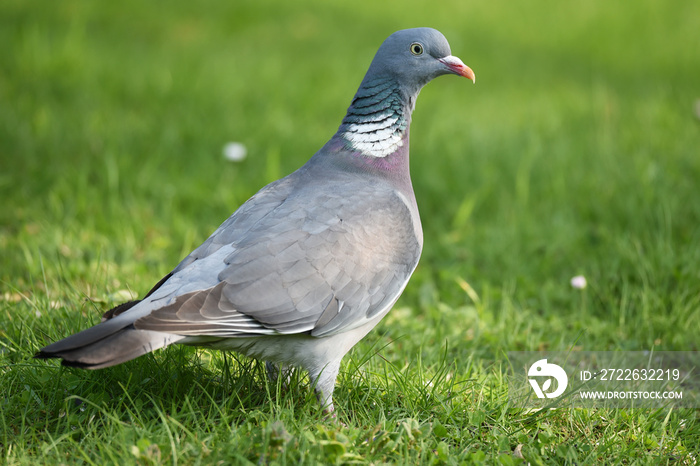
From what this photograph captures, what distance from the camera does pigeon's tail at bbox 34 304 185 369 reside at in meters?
2.37

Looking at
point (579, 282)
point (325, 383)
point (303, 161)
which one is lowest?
point (579, 282)

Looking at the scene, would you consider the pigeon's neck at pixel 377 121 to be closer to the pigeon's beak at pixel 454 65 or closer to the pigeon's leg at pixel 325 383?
the pigeon's beak at pixel 454 65

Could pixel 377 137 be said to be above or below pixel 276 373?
above

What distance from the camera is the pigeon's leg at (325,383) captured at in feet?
9.45

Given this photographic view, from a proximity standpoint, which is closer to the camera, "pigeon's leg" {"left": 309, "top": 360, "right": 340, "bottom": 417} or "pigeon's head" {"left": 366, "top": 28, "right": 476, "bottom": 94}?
"pigeon's leg" {"left": 309, "top": 360, "right": 340, "bottom": 417}

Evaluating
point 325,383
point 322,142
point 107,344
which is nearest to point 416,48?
point 325,383

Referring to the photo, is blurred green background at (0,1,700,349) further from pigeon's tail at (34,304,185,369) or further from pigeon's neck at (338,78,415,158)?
pigeon's neck at (338,78,415,158)

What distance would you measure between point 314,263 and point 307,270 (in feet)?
0.13

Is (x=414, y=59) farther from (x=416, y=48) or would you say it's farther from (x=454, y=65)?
A: (x=454, y=65)

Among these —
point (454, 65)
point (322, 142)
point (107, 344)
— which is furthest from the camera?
point (322, 142)

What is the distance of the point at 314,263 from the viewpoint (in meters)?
2.82

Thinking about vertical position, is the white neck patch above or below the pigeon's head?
below

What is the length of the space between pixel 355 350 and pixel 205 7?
23.0ft

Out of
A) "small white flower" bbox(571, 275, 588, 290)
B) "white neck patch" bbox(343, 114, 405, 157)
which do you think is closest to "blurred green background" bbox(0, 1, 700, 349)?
"small white flower" bbox(571, 275, 588, 290)
